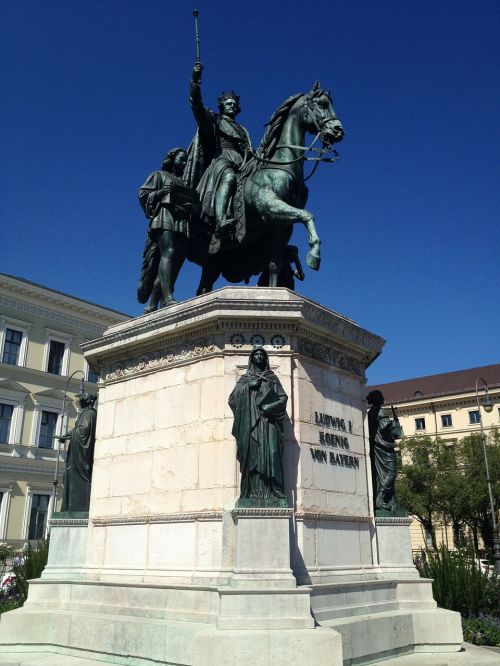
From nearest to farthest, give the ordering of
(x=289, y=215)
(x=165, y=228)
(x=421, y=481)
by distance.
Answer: (x=289, y=215) → (x=165, y=228) → (x=421, y=481)

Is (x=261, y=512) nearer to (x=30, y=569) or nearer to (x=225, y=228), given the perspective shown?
(x=225, y=228)

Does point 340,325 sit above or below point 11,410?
below

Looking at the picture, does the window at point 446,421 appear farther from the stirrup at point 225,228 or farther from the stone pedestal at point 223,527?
the stirrup at point 225,228

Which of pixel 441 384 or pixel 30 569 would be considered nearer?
pixel 30 569

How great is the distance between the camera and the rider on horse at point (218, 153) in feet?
38.6

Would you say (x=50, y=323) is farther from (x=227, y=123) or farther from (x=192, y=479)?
(x=192, y=479)

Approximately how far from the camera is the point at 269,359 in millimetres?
9969

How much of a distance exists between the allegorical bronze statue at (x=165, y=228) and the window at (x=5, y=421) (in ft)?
111

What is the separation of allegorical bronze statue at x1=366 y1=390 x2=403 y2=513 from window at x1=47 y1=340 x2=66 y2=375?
3855 cm

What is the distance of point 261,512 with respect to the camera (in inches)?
339

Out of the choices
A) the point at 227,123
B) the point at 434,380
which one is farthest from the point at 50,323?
the point at 434,380

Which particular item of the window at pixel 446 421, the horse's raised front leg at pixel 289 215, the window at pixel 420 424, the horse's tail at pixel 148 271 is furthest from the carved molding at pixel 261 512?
the window at pixel 420 424

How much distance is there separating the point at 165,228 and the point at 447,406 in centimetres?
6265

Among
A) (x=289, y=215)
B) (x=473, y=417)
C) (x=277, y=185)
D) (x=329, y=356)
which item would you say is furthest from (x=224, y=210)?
(x=473, y=417)
